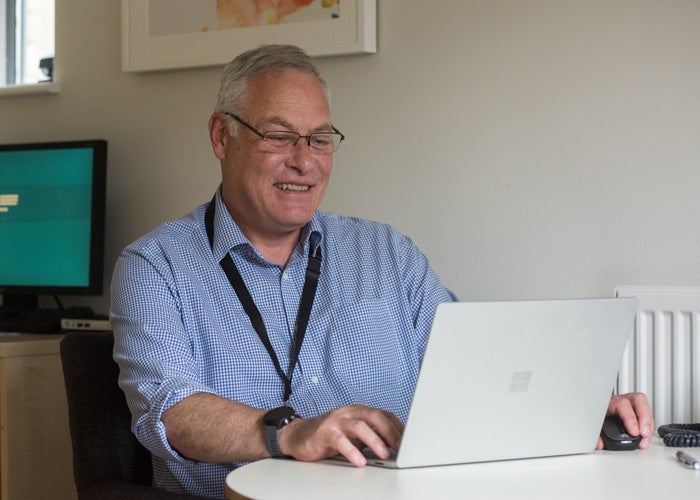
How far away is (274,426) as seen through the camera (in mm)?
1446

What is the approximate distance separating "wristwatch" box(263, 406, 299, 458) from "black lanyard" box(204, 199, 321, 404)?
1.54 feet

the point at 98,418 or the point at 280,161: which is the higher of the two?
the point at 280,161

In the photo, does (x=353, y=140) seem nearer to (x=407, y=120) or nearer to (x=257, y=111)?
(x=407, y=120)

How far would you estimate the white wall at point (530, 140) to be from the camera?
233 cm

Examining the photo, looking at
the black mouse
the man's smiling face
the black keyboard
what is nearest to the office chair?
the man's smiling face

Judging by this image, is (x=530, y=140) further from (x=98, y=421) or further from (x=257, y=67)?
(x=98, y=421)

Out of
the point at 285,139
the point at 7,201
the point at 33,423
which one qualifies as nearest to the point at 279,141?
the point at 285,139

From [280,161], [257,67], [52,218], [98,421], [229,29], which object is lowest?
[98,421]

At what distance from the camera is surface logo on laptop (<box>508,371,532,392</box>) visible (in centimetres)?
133

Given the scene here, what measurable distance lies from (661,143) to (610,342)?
1.03 meters

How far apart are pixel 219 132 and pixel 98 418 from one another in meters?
0.67

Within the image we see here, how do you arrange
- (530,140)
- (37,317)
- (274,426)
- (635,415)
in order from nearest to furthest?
(274,426), (635,415), (530,140), (37,317)

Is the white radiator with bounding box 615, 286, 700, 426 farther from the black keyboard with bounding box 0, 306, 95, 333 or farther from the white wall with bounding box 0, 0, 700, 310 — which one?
the black keyboard with bounding box 0, 306, 95, 333

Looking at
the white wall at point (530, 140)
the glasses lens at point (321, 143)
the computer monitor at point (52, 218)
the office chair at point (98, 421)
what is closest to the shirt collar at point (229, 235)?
the glasses lens at point (321, 143)
